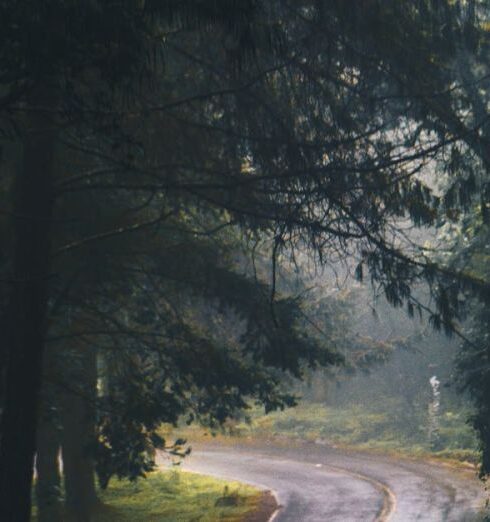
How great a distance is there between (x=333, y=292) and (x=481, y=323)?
14572mm

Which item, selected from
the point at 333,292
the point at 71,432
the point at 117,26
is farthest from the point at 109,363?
the point at 333,292

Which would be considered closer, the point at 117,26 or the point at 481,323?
the point at 117,26

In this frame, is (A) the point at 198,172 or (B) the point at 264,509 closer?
(A) the point at 198,172

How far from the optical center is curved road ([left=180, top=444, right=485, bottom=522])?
73.1 feet

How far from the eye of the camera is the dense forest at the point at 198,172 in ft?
23.6

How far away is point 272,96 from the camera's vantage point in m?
11.5

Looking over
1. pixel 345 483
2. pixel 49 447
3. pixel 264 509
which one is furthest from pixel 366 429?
pixel 49 447

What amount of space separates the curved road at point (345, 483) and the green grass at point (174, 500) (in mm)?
951

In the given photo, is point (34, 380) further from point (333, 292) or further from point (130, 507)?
point (333, 292)

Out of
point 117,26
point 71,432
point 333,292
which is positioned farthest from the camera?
point 333,292

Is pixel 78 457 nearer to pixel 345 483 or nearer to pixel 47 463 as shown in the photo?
pixel 47 463

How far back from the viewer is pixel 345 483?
2753 centimetres

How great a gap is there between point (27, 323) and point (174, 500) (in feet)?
57.9

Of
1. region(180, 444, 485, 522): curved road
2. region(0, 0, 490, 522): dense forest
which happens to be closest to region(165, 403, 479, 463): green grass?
region(180, 444, 485, 522): curved road
